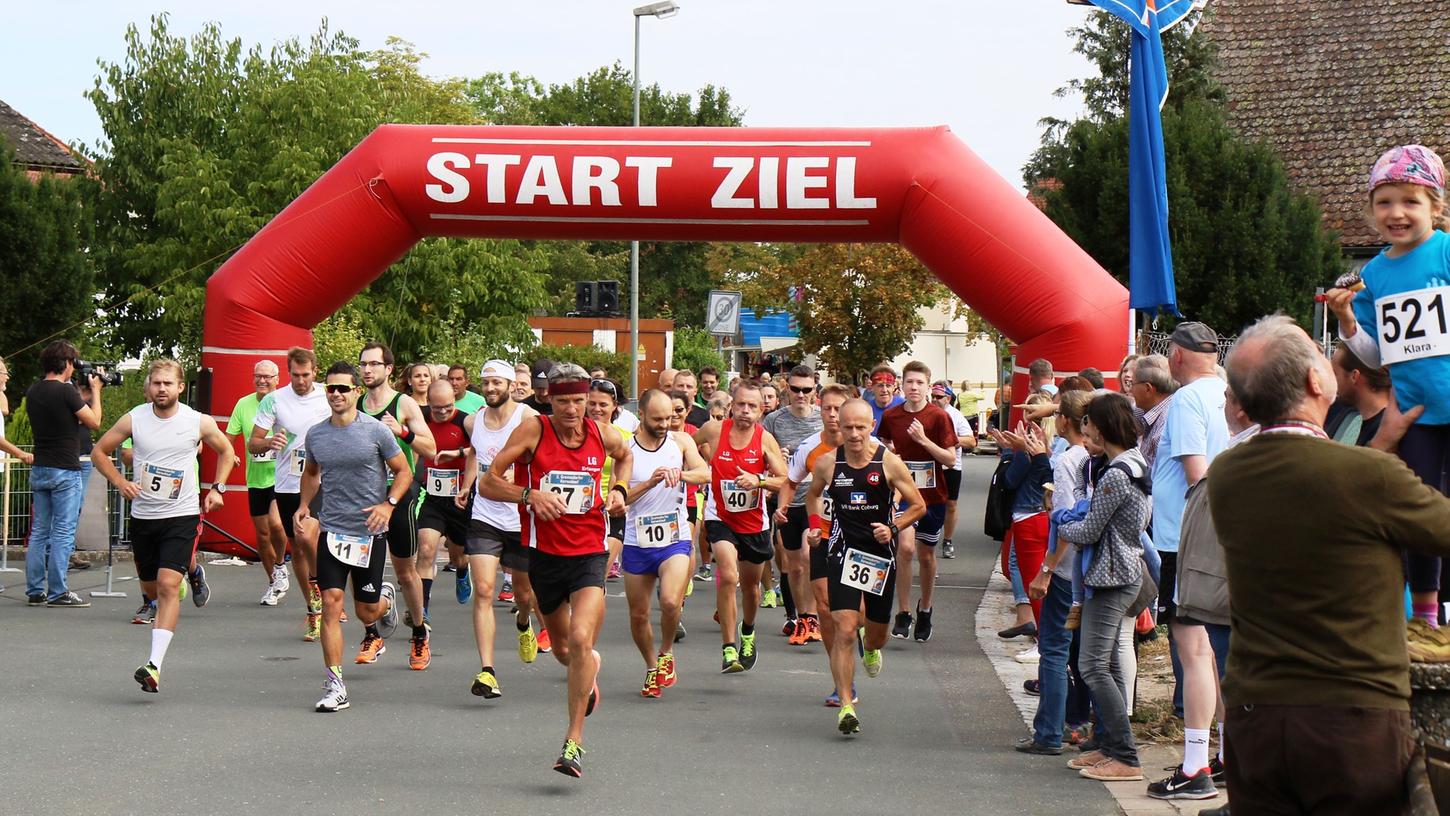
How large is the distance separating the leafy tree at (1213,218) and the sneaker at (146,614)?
56.4ft

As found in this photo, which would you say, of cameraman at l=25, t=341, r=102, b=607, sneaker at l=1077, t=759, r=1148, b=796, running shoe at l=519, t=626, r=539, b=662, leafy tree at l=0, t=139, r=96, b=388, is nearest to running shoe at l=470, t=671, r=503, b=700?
running shoe at l=519, t=626, r=539, b=662

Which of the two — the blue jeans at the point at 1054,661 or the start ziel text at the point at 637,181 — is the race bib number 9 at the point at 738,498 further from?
the start ziel text at the point at 637,181

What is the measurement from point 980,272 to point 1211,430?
287 inches

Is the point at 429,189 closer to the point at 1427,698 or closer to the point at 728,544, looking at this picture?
the point at 728,544

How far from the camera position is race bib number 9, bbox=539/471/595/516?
791 centimetres

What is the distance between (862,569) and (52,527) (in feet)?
25.7

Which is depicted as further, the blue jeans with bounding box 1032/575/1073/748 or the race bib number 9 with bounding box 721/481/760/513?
the race bib number 9 with bounding box 721/481/760/513

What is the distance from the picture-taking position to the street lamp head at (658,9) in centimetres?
3216

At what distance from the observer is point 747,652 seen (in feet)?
34.7

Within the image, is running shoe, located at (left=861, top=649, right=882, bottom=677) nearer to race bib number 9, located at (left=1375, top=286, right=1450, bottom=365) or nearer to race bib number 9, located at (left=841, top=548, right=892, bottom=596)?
race bib number 9, located at (left=841, top=548, right=892, bottom=596)

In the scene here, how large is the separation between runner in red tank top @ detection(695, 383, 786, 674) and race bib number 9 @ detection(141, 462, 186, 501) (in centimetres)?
342

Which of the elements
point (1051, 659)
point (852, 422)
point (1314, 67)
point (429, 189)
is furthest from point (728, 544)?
point (1314, 67)

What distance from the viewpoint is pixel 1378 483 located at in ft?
11.7

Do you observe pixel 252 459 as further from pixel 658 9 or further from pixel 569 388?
pixel 658 9
